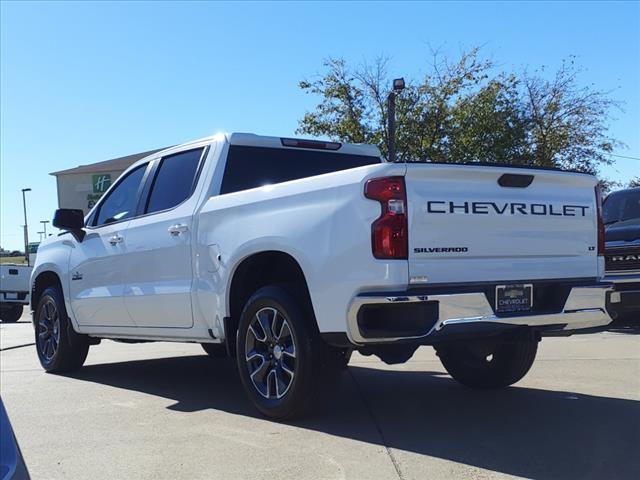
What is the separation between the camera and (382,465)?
147 inches

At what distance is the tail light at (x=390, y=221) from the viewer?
12.8 ft

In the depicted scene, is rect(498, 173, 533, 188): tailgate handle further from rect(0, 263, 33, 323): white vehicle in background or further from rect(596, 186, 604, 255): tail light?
rect(0, 263, 33, 323): white vehicle in background

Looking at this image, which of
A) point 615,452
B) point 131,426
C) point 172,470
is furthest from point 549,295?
point 131,426

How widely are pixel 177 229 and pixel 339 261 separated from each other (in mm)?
1952

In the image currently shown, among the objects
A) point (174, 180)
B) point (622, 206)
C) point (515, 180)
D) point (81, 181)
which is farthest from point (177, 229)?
point (81, 181)

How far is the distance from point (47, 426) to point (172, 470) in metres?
1.61

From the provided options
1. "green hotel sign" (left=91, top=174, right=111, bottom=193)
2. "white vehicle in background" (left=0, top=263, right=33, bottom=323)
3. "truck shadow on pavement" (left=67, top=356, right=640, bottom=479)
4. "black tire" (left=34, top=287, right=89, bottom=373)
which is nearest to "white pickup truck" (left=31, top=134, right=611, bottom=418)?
"truck shadow on pavement" (left=67, top=356, right=640, bottom=479)

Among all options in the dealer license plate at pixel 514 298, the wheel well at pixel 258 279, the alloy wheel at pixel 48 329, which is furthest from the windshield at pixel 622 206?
the alloy wheel at pixel 48 329

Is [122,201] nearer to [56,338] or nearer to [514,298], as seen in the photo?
[56,338]

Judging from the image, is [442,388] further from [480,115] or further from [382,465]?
[480,115]

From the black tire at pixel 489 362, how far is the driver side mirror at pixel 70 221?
391 cm

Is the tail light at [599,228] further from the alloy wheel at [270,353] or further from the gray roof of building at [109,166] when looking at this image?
the gray roof of building at [109,166]

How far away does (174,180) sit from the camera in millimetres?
5965

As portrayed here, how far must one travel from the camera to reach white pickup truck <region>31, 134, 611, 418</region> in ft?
13.0
